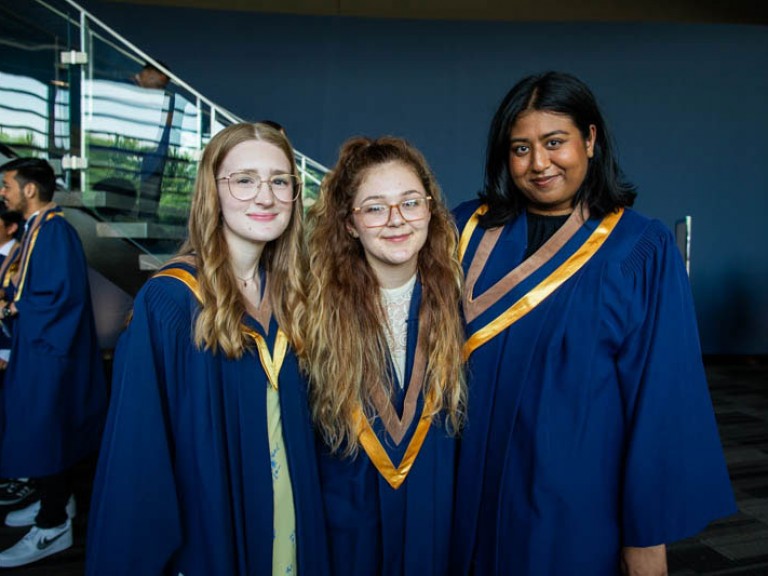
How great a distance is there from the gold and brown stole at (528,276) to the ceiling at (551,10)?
21.4ft

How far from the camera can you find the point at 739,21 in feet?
25.0

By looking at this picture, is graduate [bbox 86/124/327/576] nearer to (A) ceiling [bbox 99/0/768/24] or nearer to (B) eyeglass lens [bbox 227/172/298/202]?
(B) eyeglass lens [bbox 227/172/298/202]

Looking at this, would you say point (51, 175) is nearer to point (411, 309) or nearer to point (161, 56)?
point (411, 309)

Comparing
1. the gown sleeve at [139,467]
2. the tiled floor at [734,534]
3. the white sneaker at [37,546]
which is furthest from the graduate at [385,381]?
the white sneaker at [37,546]

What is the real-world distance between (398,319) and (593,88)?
6.92 m

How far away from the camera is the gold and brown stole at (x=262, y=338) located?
1505 millimetres

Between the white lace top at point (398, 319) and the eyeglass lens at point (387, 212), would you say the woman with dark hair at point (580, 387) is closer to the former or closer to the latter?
the white lace top at point (398, 319)

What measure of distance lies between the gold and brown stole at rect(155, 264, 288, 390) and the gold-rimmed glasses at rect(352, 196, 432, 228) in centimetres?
36

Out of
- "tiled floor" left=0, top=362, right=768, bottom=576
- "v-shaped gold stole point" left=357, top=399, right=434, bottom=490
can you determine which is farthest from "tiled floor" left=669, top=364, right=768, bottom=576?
"v-shaped gold stole point" left=357, top=399, right=434, bottom=490

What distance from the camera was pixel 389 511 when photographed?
1619 mm

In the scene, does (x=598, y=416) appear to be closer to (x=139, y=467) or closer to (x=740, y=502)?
(x=139, y=467)

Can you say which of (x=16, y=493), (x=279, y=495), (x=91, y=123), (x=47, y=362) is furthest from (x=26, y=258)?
(x=279, y=495)

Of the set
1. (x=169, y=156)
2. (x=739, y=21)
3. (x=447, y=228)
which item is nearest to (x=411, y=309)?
(x=447, y=228)

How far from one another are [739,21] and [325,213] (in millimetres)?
8013
